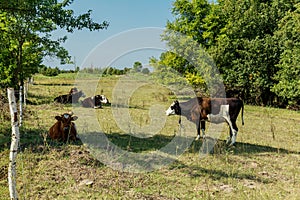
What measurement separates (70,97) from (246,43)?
1580 cm

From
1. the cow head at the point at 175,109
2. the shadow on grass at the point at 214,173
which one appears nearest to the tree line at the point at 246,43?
the cow head at the point at 175,109

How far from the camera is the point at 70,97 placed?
2081 cm

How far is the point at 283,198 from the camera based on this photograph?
6.23 meters

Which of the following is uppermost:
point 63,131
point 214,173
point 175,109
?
point 175,109

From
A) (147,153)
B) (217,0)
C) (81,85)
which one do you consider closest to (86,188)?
(147,153)

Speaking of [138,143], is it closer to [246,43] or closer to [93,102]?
[93,102]

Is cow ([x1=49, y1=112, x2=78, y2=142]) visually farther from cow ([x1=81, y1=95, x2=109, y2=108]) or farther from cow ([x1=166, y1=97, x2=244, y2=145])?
cow ([x1=81, y1=95, x2=109, y2=108])

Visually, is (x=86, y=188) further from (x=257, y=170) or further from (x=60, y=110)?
(x=60, y=110)

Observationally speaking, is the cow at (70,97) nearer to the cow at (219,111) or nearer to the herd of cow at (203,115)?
the herd of cow at (203,115)

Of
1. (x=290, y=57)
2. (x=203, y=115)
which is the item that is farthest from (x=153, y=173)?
(x=290, y=57)

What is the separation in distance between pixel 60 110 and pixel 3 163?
9393mm

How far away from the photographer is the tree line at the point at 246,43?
24453 mm

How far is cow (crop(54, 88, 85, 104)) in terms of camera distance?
65.5 ft

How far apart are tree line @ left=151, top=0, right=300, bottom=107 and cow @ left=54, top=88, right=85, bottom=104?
24.2ft
